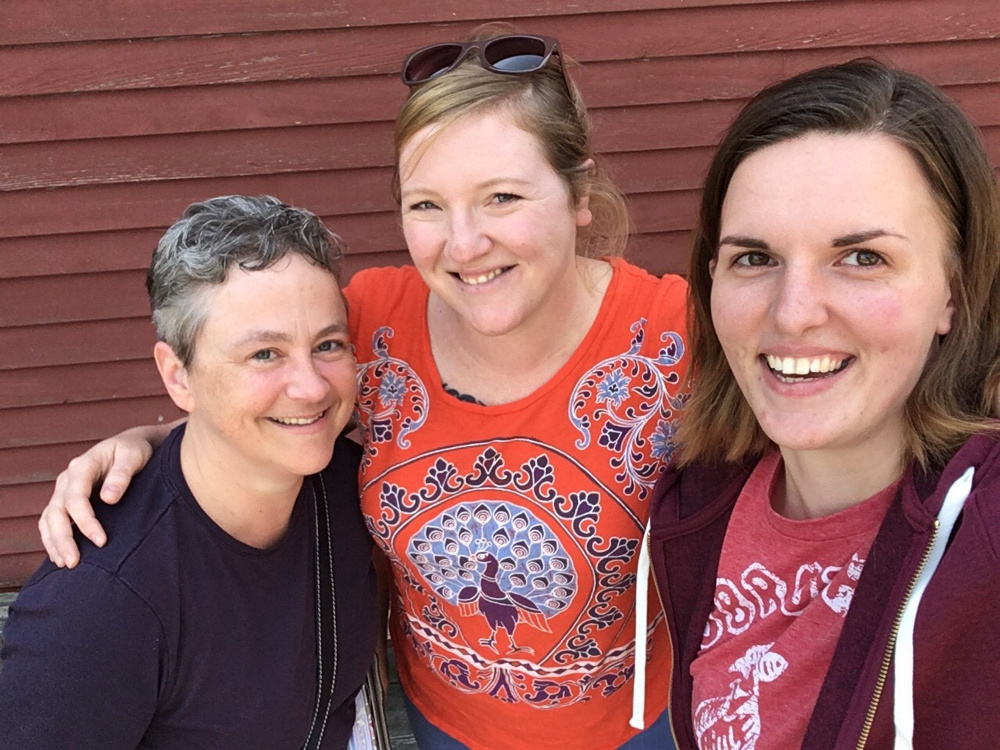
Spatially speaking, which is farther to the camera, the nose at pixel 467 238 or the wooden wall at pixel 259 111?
the wooden wall at pixel 259 111

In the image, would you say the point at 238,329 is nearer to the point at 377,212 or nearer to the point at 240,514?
the point at 240,514

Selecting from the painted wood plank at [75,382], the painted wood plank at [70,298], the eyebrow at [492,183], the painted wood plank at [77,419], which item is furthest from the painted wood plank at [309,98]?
the eyebrow at [492,183]

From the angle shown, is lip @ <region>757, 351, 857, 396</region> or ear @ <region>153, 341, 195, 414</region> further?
ear @ <region>153, 341, 195, 414</region>

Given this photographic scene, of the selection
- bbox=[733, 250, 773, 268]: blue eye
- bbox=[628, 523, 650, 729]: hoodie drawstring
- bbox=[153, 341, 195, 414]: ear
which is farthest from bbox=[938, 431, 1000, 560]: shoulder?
bbox=[153, 341, 195, 414]: ear

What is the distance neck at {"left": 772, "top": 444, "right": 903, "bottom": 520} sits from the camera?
1.32 metres

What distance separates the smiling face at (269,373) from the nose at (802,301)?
33.1 inches

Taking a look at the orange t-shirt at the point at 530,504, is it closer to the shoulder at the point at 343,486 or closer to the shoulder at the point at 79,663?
the shoulder at the point at 343,486

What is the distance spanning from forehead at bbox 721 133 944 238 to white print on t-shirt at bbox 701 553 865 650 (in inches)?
19.9

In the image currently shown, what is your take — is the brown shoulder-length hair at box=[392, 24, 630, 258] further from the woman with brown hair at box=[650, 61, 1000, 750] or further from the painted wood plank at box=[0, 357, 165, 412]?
the painted wood plank at box=[0, 357, 165, 412]

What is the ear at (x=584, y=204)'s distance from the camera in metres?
1.72

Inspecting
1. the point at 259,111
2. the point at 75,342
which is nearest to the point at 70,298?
the point at 75,342

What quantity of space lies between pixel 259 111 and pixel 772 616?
2428 mm

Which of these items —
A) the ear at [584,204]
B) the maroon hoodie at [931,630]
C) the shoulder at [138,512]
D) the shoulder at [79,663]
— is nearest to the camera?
the maroon hoodie at [931,630]

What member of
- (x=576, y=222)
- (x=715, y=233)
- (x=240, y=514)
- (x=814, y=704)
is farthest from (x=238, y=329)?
(x=814, y=704)
